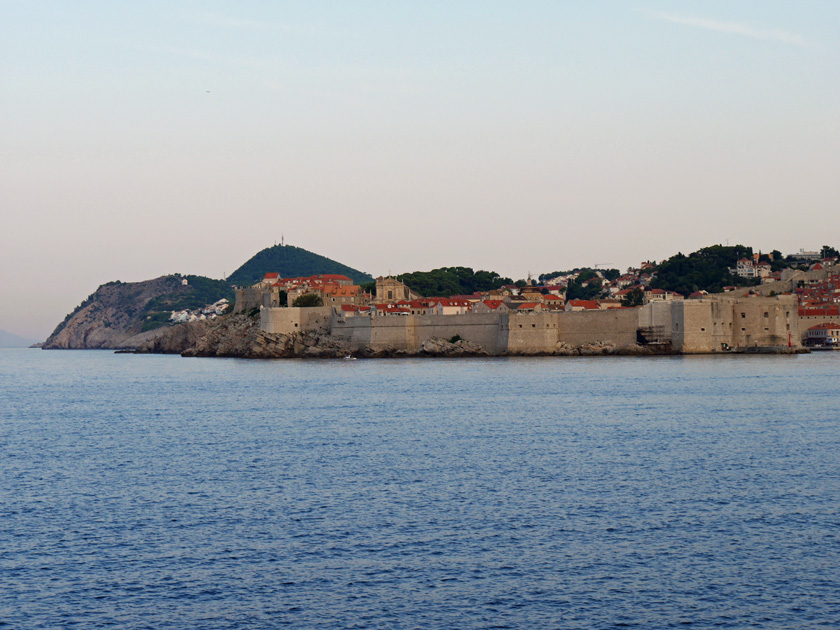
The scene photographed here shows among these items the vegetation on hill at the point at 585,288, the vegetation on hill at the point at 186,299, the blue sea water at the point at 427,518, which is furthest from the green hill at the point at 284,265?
the blue sea water at the point at 427,518

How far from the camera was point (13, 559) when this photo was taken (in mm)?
9492

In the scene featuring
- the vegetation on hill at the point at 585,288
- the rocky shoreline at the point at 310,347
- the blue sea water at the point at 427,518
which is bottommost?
the blue sea water at the point at 427,518

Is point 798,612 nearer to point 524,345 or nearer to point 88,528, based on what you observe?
point 88,528

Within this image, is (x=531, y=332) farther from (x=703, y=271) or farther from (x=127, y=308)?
(x=127, y=308)

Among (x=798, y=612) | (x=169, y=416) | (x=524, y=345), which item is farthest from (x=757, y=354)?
(x=798, y=612)

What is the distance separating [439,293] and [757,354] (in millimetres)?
28314

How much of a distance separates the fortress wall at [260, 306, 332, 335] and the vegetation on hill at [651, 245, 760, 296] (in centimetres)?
2925

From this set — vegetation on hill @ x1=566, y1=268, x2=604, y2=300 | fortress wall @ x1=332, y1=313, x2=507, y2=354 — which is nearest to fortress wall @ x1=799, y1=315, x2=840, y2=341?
fortress wall @ x1=332, y1=313, x2=507, y2=354

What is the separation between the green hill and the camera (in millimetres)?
142750

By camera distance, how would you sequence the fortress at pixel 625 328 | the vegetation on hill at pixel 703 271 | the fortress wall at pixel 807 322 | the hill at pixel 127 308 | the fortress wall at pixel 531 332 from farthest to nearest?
the hill at pixel 127 308 → the vegetation on hill at pixel 703 271 → the fortress wall at pixel 807 322 → the fortress wall at pixel 531 332 → the fortress at pixel 625 328

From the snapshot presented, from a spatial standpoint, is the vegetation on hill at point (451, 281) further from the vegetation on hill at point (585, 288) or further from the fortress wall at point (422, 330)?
the fortress wall at point (422, 330)

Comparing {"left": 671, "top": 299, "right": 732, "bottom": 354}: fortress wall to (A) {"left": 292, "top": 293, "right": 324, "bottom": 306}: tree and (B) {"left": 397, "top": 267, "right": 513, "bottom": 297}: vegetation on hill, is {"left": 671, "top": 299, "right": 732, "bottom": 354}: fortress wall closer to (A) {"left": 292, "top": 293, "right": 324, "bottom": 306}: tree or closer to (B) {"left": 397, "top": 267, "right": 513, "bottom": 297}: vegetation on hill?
(A) {"left": 292, "top": 293, "right": 324, "bottom": 306}: tree

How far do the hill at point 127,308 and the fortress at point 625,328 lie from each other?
2497 inches

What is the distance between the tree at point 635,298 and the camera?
6100 centimetres
